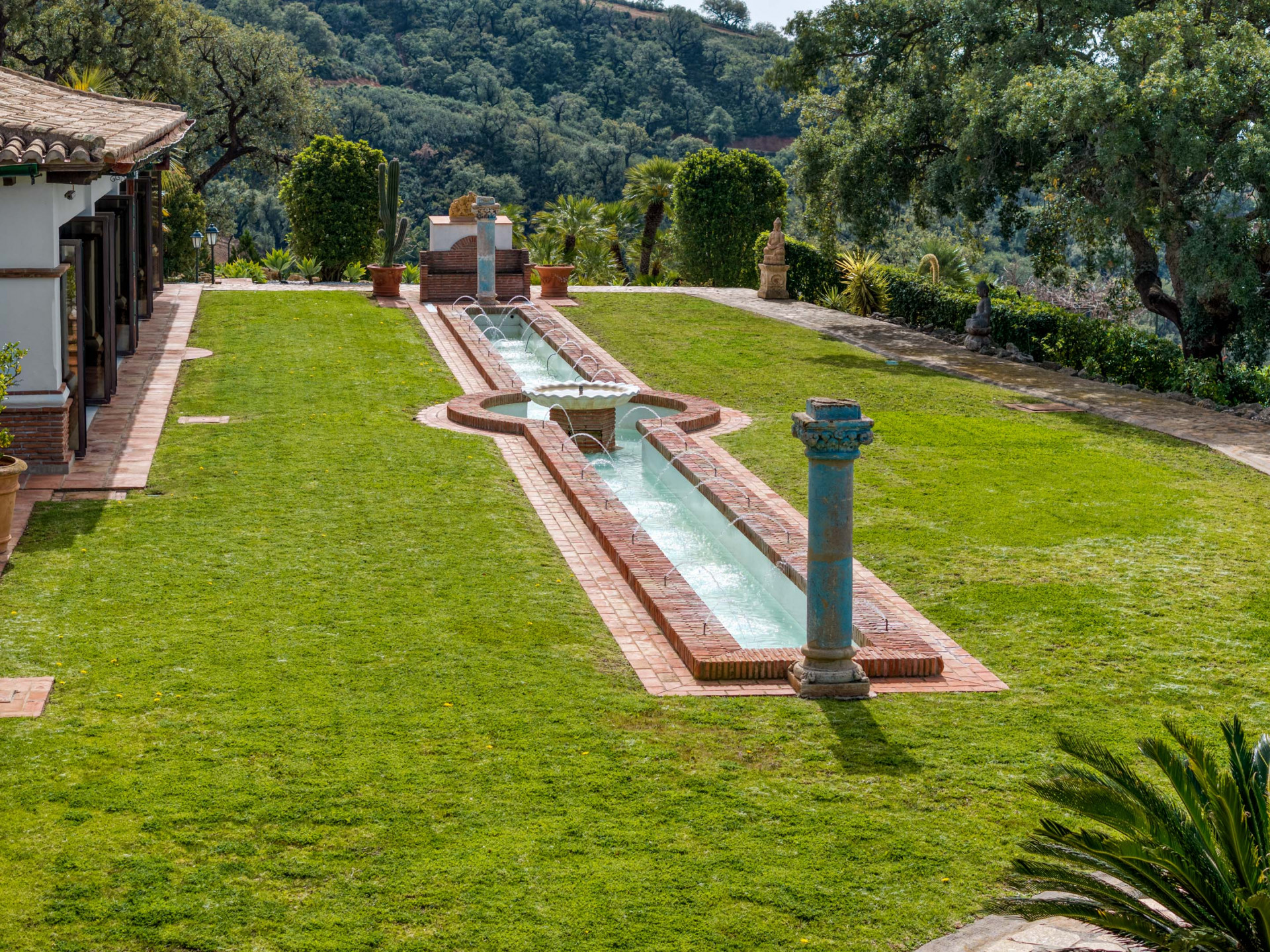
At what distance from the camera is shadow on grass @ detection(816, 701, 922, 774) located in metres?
7.95

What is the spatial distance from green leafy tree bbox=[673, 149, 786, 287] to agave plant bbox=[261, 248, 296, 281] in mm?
10481

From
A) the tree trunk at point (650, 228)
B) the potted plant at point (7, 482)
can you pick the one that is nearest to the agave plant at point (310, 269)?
the tree trunk at point (650, 228)

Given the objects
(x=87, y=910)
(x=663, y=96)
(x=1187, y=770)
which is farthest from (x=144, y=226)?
(x=663, y=96)

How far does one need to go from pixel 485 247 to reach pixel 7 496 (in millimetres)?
18084

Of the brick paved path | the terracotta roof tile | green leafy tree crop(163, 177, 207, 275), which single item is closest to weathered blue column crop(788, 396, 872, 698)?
the terracotta roof tile

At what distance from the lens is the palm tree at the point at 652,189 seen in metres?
43.4

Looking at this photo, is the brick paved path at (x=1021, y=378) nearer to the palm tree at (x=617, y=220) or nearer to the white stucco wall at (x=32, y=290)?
the palm tree at (x=617, y=220)

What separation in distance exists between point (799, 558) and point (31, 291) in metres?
7.87

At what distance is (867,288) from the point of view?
3016cm

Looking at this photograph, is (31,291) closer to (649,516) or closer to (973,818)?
(649,516)

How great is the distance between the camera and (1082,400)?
20.5 m

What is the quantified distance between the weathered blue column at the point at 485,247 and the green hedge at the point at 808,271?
7498 millimetres

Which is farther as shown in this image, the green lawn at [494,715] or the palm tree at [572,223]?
the palm tree at [572,223]

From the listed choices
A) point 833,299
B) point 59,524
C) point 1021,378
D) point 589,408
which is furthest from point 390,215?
point 59,524
